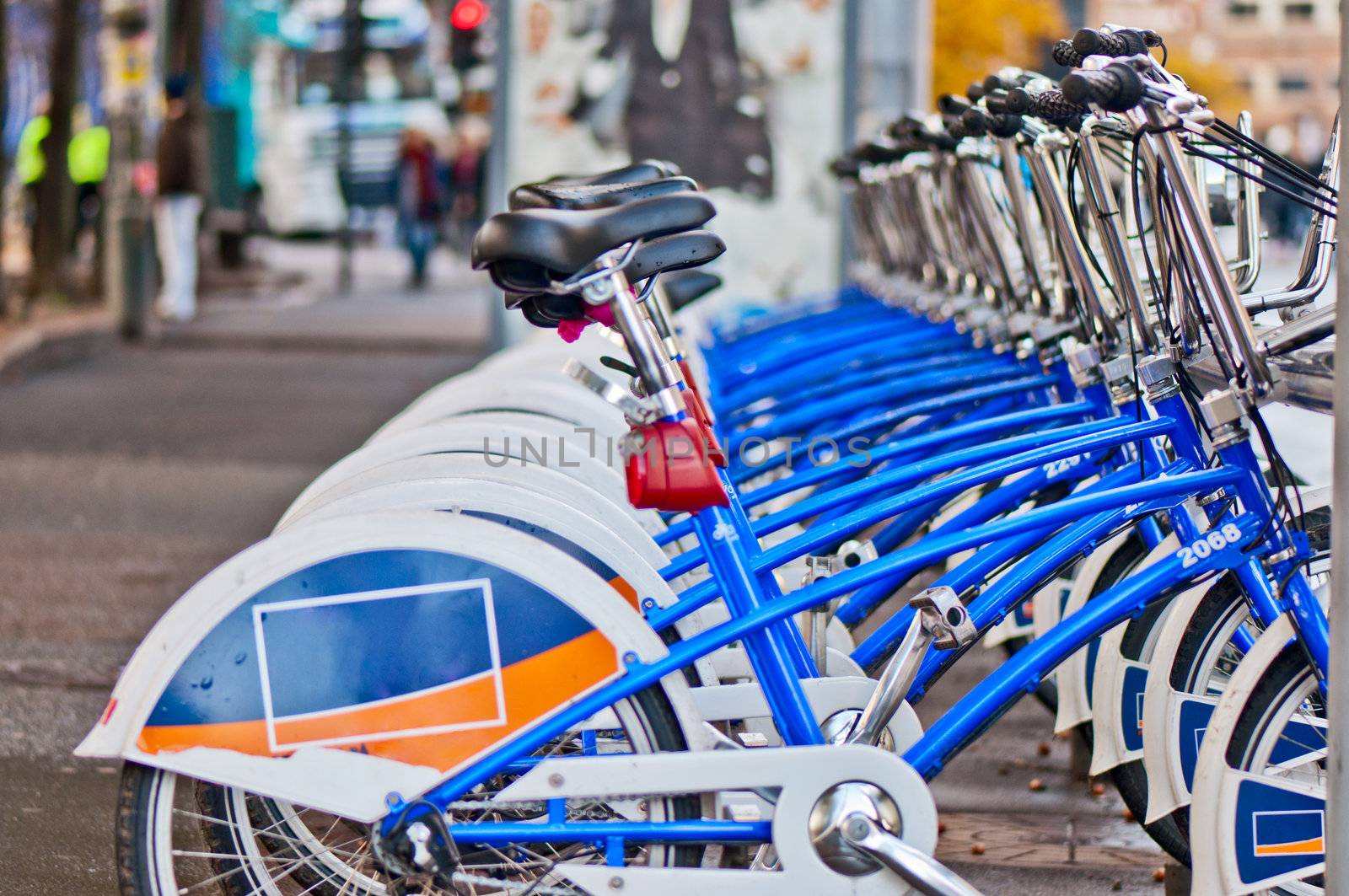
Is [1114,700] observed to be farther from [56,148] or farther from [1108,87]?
[56,148]

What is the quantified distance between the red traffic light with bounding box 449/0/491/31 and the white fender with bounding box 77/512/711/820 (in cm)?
1661

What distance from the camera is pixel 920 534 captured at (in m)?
4.20

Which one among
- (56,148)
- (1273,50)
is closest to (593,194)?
(56,148)

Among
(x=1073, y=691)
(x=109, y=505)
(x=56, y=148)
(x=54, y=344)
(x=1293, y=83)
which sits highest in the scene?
(x=1073, y=691)

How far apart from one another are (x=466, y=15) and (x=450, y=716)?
667 inches

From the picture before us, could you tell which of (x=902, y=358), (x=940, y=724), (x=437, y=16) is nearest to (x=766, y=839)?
(x=940, y=724)

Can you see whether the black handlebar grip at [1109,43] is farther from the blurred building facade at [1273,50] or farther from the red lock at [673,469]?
the blurred building facade at [1273,50]

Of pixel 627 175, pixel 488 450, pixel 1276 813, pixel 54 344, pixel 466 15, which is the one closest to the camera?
pixel 1276 813

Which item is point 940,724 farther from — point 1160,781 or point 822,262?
point 822,262

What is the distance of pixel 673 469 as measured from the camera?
9.05 feet

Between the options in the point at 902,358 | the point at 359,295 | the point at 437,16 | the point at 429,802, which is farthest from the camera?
the point at 437,16

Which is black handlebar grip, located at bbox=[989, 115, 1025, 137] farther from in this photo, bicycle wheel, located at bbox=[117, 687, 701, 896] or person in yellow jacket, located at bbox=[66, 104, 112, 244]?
person in yellow jacket, located at bbox=[66, 104, 112, 244]

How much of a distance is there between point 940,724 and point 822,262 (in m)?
8.04

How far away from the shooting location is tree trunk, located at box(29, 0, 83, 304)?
52.2 ft
